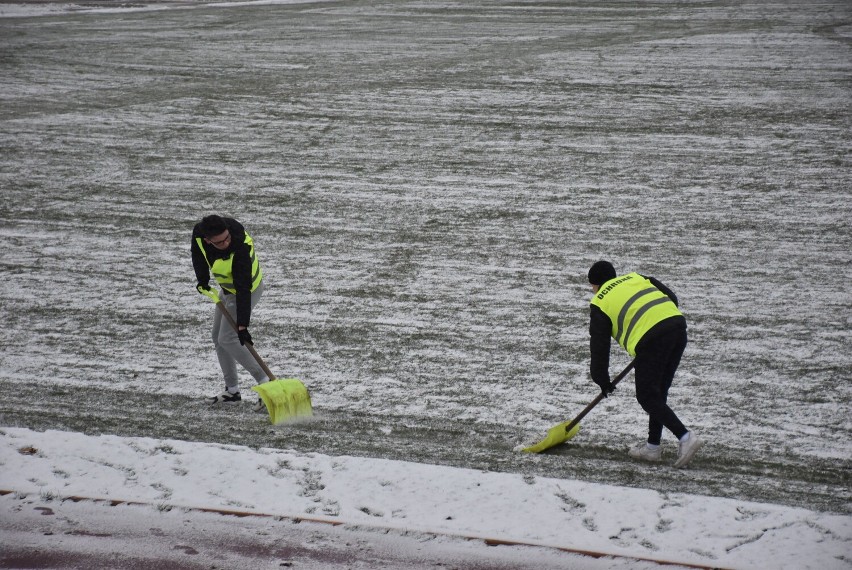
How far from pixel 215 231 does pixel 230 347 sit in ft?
3.20

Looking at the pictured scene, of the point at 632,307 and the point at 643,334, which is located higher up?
the point at 632,307

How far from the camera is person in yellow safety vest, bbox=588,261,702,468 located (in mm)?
4887

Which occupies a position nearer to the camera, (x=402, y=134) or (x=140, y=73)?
(x=402, y=134)

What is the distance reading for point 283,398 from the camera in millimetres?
5645

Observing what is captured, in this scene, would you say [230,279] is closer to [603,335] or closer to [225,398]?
[225,398]

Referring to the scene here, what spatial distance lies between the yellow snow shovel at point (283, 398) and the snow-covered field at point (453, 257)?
4.8 inches

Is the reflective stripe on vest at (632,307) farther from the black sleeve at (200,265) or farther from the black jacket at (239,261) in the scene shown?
the black sleeve at (200,265)

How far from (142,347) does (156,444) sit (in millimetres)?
1945

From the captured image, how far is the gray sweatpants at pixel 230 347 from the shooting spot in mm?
5906

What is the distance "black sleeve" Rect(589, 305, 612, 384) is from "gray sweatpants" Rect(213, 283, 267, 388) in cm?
250

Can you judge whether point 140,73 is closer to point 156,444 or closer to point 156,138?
point 156,138

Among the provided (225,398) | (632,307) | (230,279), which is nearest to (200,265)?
(230,279)

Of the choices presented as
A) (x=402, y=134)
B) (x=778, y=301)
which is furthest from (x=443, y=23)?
(x=778, y=301)

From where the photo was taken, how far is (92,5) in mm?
26812
